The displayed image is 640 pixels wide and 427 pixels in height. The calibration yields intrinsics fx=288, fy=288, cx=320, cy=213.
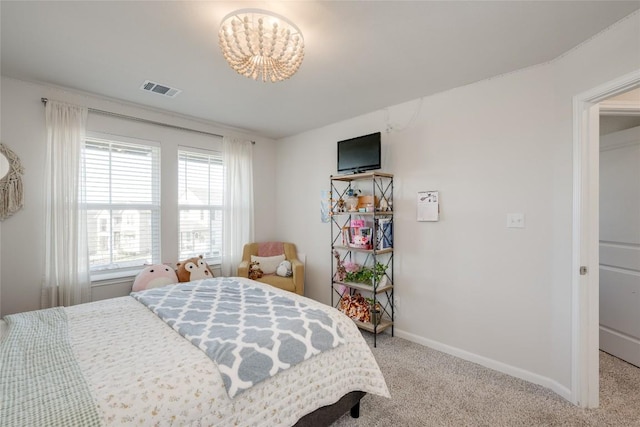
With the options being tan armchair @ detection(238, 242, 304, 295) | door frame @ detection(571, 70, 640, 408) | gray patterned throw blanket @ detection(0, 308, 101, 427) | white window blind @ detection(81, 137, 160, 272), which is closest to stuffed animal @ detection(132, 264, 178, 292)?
white window blind @ detection(81, 137, 160, 272)

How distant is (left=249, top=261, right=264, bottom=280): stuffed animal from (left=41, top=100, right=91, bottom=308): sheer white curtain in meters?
1.59

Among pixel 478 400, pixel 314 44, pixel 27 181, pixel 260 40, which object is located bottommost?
pixel 478 400

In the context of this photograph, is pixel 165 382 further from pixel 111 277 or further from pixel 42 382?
pixel 111 277

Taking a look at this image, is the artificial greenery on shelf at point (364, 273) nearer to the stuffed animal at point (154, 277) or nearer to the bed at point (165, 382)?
the bed at point (165, 382)

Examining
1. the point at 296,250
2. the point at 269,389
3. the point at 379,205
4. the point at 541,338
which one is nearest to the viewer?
the point at 269,389

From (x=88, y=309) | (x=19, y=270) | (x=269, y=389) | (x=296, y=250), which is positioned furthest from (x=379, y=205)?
(x=19, y=270)

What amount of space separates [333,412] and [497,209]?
1955 mm

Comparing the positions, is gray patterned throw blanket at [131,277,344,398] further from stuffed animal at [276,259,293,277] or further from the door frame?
the door frame

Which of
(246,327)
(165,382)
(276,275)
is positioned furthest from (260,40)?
(276,275)

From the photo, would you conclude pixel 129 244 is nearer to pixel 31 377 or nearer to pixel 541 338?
pixel 31 377

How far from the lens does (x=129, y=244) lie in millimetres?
3094

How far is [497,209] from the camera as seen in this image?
7.80 feet

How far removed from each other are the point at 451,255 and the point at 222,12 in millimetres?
2524

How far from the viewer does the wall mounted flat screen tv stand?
9.62ft
